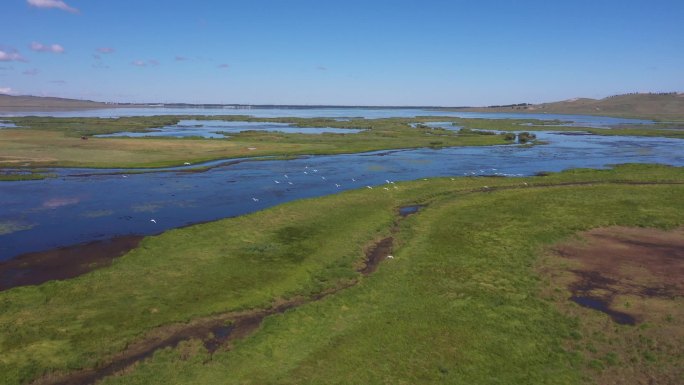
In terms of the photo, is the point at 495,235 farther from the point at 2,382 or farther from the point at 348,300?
the point at 2,382

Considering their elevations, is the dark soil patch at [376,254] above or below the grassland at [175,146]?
below

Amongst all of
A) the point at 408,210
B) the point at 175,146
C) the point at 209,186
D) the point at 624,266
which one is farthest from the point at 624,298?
the point at 175,146

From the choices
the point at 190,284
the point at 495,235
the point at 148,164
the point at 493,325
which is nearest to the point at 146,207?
the point at 190,284

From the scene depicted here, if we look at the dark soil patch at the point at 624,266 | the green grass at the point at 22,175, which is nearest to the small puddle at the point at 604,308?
the dark soil patch at the point at 624,266

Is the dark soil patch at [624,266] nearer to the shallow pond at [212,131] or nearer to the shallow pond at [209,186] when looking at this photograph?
the shallow pond at [209,186]

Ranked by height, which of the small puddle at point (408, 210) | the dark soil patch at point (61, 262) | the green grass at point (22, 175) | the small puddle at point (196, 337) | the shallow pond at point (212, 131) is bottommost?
the small puddle at point (196, 337)
